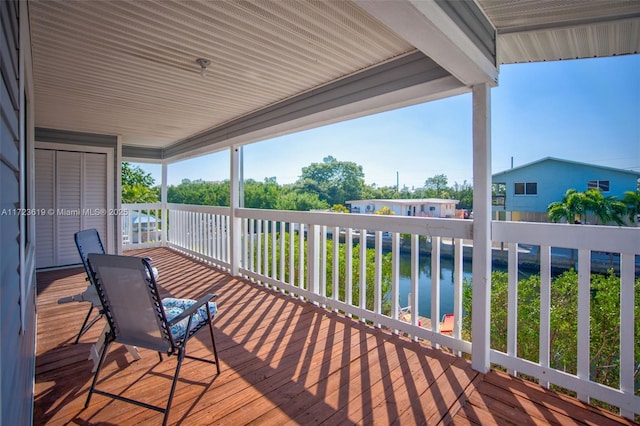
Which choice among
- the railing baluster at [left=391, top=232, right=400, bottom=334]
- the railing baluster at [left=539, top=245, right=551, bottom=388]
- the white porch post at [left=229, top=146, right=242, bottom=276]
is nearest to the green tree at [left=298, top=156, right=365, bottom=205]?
the white porch post at [left=229, top=146, right=242, bottom=276]

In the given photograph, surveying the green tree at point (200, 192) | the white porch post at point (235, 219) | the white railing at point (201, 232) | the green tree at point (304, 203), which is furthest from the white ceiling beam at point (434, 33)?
the green tree at point (200, 192)

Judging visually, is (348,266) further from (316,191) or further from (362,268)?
(316,191)

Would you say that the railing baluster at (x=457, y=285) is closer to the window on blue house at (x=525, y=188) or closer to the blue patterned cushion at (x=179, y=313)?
the window on blue house at (x=525, y=188)

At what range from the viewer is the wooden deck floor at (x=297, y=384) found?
181 centimetres

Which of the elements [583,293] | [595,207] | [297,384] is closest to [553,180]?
[595,207]

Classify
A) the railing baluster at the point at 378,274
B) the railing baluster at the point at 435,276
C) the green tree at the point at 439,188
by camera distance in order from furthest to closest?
1. the green tree at the point at 439,188
2. the railing baluster at the point at 378,274
3. the railing baluster at the point at 435,276

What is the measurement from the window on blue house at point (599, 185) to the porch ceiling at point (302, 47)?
3.09ft

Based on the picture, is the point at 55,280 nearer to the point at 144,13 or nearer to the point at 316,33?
the point at 144,13

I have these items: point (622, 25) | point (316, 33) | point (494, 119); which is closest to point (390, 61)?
point (316, 33)

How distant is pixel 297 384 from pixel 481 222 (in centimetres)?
165

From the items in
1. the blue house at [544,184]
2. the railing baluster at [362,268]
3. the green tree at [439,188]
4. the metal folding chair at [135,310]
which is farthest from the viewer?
the green tree at [439,188]

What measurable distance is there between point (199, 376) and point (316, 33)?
2481mm

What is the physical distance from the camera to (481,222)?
89.2 inches

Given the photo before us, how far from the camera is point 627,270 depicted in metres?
1.80
